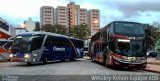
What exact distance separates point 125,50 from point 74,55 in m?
21.0

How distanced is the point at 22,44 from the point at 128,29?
402 inches

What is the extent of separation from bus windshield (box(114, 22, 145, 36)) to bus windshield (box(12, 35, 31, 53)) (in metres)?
9.02

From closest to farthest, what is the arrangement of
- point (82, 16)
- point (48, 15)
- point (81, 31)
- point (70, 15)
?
1. point (81, 31)
2. point (70, 15)
3. point (82, 16)
4. point (48, 15)

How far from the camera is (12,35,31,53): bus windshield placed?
3182 centimetres

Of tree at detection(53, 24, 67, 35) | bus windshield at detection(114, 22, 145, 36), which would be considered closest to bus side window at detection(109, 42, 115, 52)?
bus windshield at detection(114, 22, 145, 36)

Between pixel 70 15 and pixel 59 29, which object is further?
pixel 70 15

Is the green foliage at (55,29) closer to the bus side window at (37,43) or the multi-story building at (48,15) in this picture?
the multi-story building at (48,15)

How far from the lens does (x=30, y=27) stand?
5133 inches

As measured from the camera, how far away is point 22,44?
32094mm

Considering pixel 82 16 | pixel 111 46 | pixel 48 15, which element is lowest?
pixel 111 46

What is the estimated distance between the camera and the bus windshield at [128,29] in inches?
1049

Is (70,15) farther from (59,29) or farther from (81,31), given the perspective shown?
(81,31)

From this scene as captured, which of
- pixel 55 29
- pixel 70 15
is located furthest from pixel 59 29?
pixel 70 15

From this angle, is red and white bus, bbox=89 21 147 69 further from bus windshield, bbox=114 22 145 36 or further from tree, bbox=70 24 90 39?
tree, bbox=70 24 90 39
